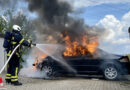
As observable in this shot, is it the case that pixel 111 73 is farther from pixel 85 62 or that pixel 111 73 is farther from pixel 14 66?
pixel 14 66

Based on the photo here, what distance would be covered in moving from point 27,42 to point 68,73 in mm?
3801

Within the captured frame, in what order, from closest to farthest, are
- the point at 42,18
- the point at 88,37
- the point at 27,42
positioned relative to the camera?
1. the point at 27,42
2. the point at 88,37
3. the point at 42,18

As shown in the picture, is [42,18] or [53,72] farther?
[42,18]

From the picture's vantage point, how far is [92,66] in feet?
38.2

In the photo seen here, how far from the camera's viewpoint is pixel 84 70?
11.8 metres

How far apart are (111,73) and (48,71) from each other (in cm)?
323

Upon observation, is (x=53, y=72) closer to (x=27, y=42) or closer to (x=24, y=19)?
(x=27, y=42)

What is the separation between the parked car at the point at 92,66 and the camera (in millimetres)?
11266

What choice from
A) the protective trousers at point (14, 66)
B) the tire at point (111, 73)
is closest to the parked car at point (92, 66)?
the tire at point (111, 73)

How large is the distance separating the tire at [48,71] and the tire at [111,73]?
2.68 meters

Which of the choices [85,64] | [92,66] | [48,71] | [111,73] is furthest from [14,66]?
[111,73]

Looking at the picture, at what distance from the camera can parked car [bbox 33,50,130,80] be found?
11.3 metres

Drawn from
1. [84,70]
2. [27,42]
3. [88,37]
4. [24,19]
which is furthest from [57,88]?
[24,19]

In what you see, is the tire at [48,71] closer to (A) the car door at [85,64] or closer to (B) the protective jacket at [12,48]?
(A) the car door at [85,64]
